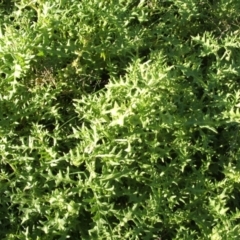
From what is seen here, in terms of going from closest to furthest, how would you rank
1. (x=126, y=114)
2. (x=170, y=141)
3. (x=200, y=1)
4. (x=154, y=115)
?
1. (x=126, y=114)
2. (x=154, y=115)
3. (x=170, y=141)
4. (x=200, y=1)

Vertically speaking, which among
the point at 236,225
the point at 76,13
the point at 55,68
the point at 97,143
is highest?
the point at 76,13

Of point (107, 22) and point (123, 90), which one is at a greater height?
point (107, 22)

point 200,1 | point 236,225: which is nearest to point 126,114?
point 236,225

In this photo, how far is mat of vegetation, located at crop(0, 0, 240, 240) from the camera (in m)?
2.54

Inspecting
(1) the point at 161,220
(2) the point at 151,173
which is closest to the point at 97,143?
(2) the point at 151,173

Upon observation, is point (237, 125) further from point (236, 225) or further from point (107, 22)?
point (107, 22)

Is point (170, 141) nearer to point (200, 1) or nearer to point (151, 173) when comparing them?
point (151, 173)

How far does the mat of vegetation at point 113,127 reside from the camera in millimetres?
2539

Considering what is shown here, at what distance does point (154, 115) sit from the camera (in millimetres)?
2625

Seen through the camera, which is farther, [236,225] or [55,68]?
[55,68]

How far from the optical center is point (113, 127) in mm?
2547

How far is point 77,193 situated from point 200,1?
158 centimetres

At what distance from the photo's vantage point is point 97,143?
2.66 m

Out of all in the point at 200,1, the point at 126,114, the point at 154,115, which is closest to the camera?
the point at 126,114
